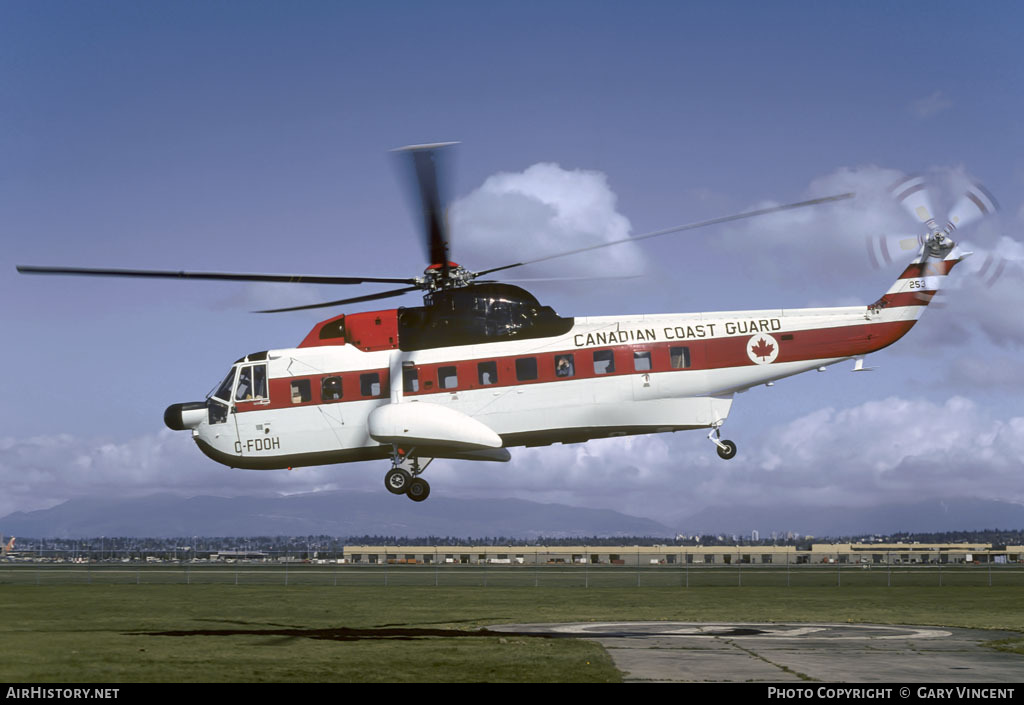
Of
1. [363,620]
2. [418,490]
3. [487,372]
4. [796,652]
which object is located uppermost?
[487,372]

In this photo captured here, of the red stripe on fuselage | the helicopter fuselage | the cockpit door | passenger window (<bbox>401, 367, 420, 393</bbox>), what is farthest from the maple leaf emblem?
the cockpit door

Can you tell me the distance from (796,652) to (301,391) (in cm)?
2180

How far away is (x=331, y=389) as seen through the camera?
30969 mm

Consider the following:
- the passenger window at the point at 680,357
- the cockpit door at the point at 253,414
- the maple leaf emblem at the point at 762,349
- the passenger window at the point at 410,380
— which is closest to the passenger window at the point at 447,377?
the passenger window at the point at 410,380

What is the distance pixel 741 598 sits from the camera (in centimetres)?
7594

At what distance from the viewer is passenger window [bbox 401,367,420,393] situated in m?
30.0

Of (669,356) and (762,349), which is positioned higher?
(762,349)

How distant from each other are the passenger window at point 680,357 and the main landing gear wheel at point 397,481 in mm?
7971

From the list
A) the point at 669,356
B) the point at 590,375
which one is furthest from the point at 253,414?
the point at 669,356

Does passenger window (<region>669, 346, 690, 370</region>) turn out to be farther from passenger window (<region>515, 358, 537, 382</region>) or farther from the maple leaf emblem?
passenger window (<region>515, 358, 537, 382</region>)

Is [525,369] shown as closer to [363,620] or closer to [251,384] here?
[251,384]

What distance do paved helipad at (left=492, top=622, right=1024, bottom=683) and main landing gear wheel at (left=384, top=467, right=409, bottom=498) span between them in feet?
30.8
